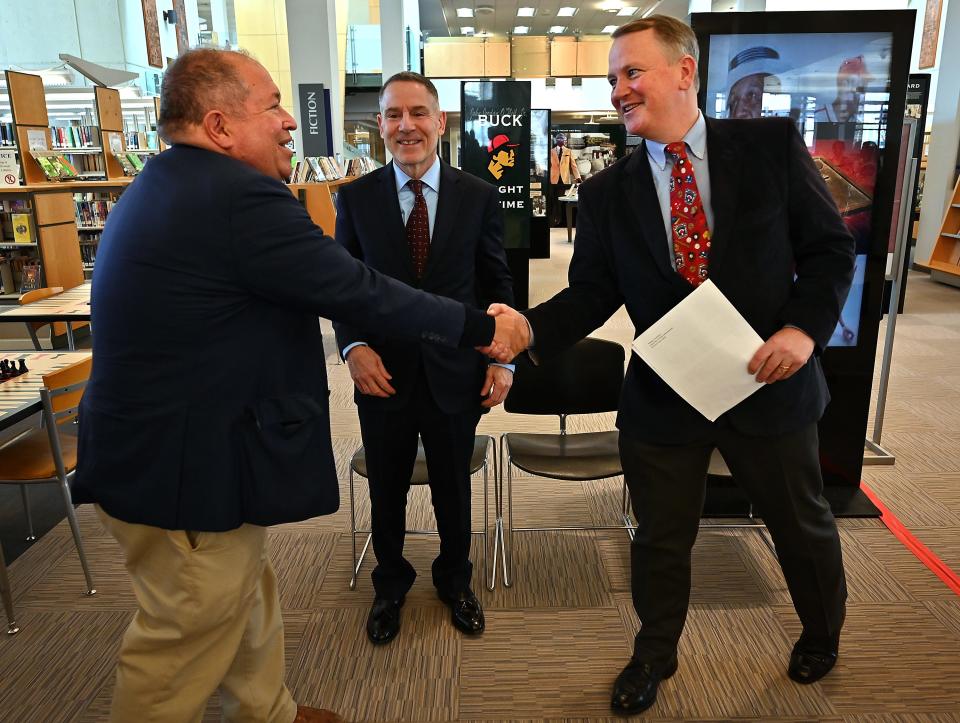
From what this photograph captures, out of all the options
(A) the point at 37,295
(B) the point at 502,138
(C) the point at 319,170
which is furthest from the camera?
(C) the point at 319,170

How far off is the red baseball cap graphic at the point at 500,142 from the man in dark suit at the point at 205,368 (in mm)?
5285

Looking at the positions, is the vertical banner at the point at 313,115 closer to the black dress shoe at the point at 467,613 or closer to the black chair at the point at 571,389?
the black chair at the point at 571,389

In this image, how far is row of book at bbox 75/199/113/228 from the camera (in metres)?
8.73

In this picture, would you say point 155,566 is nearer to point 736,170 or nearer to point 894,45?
point 736,170

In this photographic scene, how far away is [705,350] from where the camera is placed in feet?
5.87

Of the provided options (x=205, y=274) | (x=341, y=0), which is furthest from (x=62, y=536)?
(x=341, y=0)

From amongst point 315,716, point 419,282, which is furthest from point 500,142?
point 315,716

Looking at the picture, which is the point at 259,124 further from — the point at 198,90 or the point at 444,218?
the point at 444,218

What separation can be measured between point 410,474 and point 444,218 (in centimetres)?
82

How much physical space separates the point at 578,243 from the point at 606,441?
1140 millimetres

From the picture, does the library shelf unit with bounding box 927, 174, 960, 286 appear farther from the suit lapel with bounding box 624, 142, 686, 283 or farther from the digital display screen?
the suit lapel with bounding box 624, 142, 686, 283

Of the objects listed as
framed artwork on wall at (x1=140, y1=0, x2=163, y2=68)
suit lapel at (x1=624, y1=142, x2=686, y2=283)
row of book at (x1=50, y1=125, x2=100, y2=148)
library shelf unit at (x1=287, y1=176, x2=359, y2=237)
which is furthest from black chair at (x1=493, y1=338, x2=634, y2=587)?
framed artwork on wall at (x1=140, y1=0, x2=163, y2=68)

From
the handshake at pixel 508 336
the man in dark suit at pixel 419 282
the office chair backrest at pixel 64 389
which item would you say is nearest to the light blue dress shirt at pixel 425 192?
the man in dark suit at pixel 419 282

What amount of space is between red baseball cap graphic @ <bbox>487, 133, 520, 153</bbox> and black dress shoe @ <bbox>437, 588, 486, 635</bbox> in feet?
16.2
